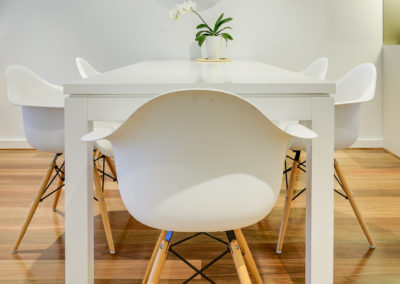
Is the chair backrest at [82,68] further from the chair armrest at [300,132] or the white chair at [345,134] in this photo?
the chair armrest at [300,132]

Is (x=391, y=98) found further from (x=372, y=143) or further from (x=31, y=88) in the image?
(x=31, y=88)

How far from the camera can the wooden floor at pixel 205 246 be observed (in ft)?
6.86

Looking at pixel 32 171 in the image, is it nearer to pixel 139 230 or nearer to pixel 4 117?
pixel 4 117

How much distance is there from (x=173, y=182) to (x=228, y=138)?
179mm

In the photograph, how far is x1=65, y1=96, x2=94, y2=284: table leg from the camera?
1.57 meters

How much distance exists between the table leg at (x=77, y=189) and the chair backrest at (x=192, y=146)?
0.28 metres

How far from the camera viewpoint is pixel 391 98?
4.55 m

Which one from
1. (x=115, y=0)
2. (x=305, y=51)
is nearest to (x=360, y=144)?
(x=305, y=51)

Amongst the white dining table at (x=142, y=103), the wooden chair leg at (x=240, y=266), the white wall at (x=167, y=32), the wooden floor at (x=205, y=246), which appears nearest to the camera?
the wooden chair leg at (x=240, y=266)

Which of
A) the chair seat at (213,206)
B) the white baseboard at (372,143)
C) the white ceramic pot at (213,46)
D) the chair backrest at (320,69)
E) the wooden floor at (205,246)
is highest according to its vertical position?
the white ceramic pot at (213,46)

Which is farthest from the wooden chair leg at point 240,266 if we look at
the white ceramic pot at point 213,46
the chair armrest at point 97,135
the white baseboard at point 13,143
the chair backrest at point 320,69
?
the white baseboard at point 13,143

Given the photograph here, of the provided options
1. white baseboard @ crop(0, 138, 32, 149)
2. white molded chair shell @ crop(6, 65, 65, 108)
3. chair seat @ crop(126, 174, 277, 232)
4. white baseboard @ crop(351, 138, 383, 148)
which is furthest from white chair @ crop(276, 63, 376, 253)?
white baseboard @ crop(0, 138, 32, 149)

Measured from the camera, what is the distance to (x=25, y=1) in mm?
4676

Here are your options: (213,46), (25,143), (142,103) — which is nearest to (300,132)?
(142,103)
